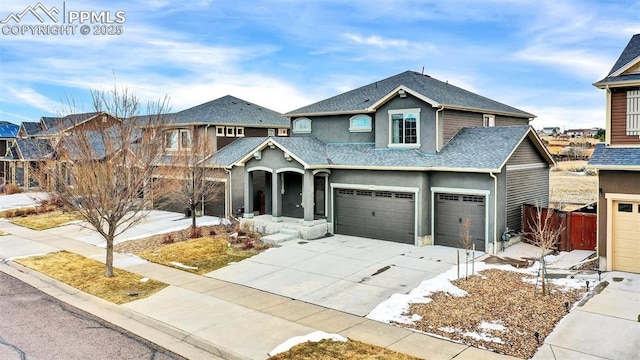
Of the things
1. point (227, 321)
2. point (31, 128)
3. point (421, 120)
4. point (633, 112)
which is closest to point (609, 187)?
point (633, 112)

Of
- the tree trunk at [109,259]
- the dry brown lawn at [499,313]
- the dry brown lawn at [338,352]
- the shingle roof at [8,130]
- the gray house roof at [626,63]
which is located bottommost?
the dry brown lawn at [338,352]

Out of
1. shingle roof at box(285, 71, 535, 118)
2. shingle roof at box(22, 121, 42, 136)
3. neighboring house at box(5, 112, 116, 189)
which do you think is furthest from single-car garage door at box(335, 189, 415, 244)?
shingle roof at box(22, 121, 42, 136)

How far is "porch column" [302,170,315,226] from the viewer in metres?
20.8

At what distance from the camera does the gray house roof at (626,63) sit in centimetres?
1402

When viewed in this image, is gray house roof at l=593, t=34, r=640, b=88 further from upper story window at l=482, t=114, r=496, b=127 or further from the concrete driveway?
the concrete driveway

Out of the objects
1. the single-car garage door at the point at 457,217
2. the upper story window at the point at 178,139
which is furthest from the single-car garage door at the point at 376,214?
the upper story window at the point at 178,139

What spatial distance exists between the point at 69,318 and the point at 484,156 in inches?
583

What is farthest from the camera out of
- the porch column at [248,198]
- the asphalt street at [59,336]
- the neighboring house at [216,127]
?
the neighboring house at [216,127]

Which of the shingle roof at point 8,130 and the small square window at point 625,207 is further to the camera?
the shingle roof at point 8,130

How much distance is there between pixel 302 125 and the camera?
2544 centimetres

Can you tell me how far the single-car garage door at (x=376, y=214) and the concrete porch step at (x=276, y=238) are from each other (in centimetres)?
247

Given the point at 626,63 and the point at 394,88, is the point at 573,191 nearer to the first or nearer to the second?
the point at 394,88

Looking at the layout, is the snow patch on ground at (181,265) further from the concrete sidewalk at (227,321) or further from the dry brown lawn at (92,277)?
the dry brown lawn at (92,277)

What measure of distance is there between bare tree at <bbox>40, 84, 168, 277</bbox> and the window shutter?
49.6ft
